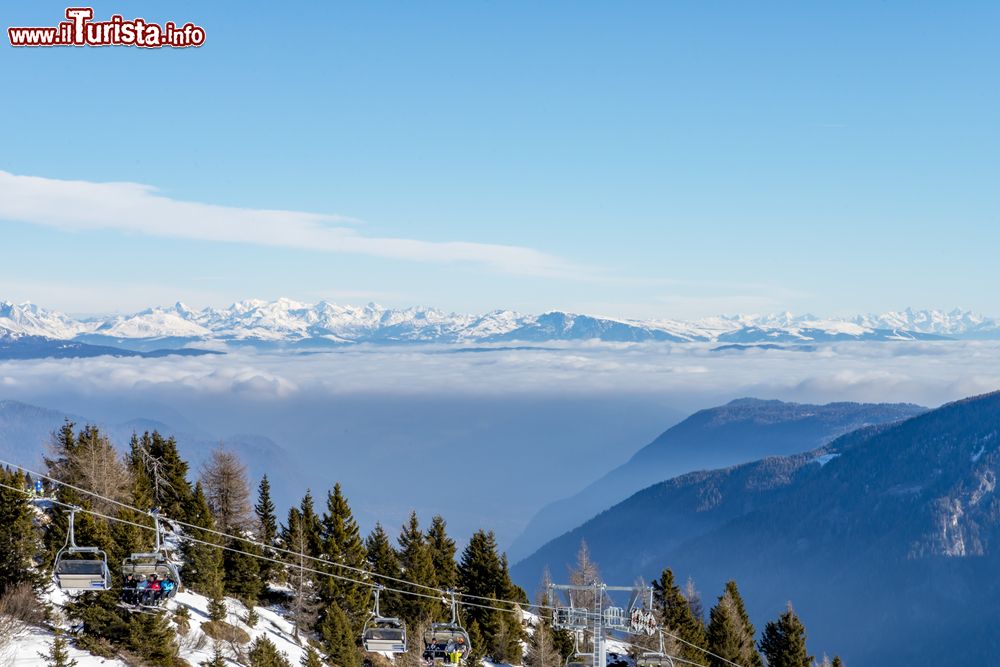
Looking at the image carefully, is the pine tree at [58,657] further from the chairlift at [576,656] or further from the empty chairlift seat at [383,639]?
the chairlift at [576,656]

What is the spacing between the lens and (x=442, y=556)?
8662 cm

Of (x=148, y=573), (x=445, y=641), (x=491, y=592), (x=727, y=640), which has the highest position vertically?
(x=148, y=573)

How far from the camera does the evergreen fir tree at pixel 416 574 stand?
7650 centimetres

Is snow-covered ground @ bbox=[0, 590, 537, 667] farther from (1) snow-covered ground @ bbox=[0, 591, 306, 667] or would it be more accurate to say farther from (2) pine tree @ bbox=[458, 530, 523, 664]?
(2) pine tree @ bbox=[458, 530, 523, 664]

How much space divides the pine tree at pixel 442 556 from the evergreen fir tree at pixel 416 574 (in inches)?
98.1

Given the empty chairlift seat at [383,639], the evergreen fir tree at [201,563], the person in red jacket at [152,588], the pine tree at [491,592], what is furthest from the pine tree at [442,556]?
the person in red jacket at [152,588]

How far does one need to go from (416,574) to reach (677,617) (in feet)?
84.6

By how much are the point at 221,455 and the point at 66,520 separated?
90.6ft

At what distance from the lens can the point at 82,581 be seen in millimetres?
37656

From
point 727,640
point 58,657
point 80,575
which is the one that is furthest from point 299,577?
point 727,640

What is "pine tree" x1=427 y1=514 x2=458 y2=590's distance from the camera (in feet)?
279

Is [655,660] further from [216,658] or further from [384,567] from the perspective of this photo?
[384,567]

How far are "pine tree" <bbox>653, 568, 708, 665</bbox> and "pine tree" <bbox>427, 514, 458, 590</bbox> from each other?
18.4m

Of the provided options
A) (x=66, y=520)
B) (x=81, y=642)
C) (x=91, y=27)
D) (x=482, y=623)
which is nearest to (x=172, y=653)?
(x=81, y=642)
